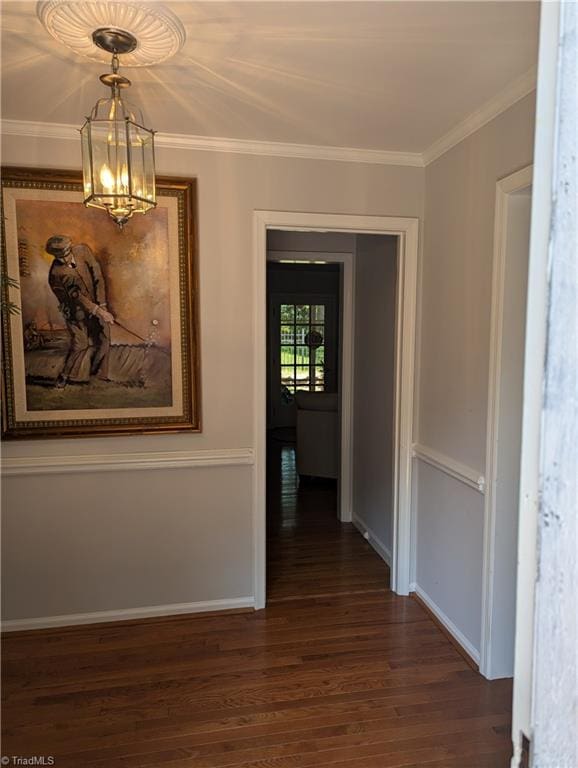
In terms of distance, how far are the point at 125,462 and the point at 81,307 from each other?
84 centimetres

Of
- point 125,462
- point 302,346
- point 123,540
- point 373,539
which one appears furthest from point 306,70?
point 302,346

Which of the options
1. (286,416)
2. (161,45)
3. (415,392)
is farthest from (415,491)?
(286,416)

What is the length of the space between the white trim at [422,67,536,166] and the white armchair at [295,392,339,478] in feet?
8.81

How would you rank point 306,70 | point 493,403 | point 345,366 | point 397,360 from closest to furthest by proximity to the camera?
point 306,70 → point 493,403 → point 397,360 → point 345,366

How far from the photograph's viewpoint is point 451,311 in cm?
270

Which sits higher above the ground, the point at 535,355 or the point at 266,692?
the point at 535,355

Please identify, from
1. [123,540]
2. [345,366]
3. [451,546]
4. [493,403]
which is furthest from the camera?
[345,366]

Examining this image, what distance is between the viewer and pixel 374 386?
379cm

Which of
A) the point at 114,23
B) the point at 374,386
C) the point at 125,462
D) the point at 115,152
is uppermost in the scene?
the point at 114,23

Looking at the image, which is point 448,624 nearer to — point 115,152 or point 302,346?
point 115,152

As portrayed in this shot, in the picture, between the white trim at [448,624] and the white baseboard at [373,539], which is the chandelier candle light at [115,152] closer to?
the white trim at [448,624]

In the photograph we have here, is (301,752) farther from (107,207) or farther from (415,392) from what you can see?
(107,207)

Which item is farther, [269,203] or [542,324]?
[269,203]

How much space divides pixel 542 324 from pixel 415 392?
2.56 meters
